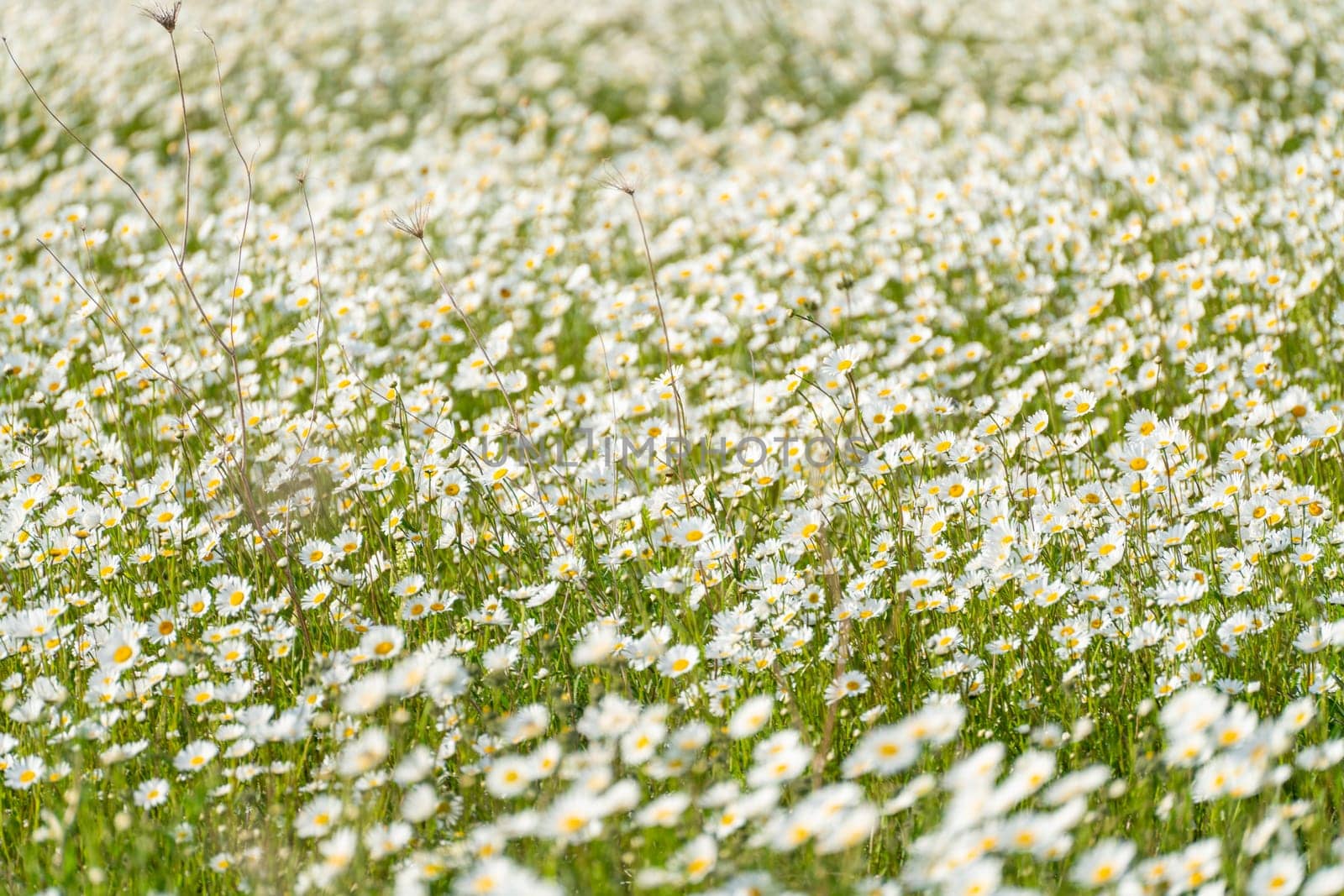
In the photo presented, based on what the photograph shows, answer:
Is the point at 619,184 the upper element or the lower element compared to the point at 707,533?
upper

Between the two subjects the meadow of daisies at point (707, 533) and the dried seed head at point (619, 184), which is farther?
the dried seed head at point (619, 184)

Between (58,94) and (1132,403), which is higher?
(58,94)

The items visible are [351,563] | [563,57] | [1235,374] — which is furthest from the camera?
[563,57]

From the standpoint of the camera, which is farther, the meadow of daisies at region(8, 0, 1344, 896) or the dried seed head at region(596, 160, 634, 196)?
the dried seed head at region(596, 160, 634, 196)

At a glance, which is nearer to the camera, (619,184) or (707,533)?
(707,533)

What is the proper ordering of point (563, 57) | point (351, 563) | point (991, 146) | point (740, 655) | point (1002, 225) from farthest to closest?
point (563, 57), point (991, 146), point (1002, 225), point (351, 563), point (740, 655)

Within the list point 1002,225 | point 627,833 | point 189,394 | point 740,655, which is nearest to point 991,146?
point 1002,225

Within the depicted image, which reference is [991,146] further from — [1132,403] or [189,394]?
[189,394]

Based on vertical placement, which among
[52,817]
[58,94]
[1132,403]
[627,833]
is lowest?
[627,833]
